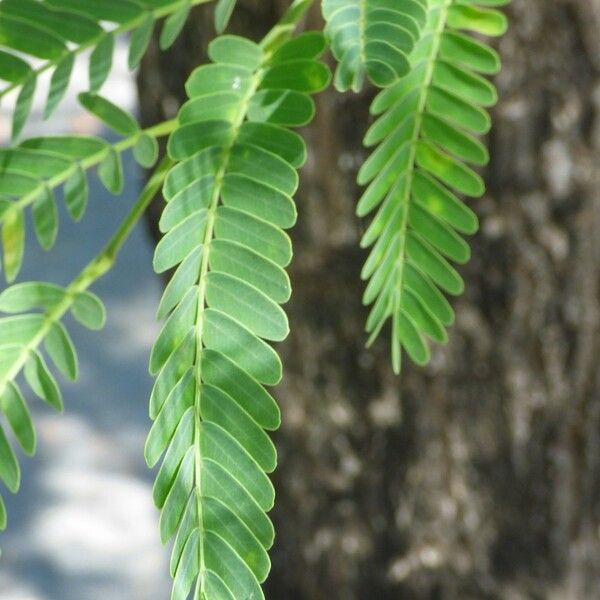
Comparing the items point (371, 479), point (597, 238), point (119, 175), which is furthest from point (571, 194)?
point (119, 175)

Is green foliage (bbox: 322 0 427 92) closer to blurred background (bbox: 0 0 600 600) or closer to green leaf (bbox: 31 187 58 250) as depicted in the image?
green leaf (bbox: 31 187 58 250)

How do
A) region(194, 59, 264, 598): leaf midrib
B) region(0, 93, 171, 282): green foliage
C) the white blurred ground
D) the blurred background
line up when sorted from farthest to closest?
the white blurred ground
the blurred background
region(0, 93, 171, 282): green foliage
region(194, 59, 264, 598): leaf midrib

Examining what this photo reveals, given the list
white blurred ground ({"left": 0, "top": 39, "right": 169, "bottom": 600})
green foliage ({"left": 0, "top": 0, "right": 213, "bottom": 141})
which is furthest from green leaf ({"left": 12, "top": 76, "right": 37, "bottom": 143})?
white blurred ground ({"left": 0, "top": 39, "right": 169, "bottom": 600})

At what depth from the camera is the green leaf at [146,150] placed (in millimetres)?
677

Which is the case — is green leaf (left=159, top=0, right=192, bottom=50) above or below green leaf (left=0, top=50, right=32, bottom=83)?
above

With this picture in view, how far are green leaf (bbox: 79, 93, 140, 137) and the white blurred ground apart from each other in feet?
6.38

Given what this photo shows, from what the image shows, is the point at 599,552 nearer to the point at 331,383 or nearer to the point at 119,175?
the point at 331,383

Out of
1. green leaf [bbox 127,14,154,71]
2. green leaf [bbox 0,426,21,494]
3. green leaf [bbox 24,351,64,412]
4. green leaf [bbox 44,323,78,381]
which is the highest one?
green leaf [bbox 127,14,154,71]

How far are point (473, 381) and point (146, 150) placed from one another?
729mm

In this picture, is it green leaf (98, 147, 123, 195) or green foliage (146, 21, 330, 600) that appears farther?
green leaf (98, 147, 123, 195)

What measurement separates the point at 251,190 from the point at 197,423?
0.13 metres

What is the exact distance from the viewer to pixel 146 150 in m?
0.68

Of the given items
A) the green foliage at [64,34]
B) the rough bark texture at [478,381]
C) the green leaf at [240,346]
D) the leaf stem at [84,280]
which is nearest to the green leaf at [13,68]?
the green foliage at [64,34]

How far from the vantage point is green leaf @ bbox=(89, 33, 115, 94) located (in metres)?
0.66
